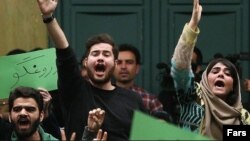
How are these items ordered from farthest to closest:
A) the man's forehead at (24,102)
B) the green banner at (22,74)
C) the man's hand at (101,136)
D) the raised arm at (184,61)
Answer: the green banner at (22,74) → the raised arm at (184,61) → the man's forehead at (24,102) → the man's hand at (101,136)

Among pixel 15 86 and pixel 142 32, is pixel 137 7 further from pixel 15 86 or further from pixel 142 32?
pixel 15 86

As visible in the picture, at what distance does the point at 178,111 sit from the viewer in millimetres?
9445

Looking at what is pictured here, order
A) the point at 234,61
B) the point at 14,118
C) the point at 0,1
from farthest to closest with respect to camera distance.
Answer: the point at 0,1
the point at 234,61
the point at 14,118

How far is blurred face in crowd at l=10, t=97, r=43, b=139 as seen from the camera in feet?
26.7

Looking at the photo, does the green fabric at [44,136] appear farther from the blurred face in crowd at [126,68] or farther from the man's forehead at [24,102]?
the blurred face in crowd at [126,68]

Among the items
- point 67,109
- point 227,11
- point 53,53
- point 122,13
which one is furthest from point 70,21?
point 67,109

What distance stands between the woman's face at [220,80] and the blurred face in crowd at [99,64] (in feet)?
2.83

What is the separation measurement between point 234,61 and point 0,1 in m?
2.68

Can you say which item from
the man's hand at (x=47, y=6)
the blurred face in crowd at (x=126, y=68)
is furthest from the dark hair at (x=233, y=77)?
the man's hand at (x=47, y=6)


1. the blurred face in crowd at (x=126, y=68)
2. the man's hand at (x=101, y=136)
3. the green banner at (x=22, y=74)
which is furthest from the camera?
the blurred face in crowd at (x=126, y=68)

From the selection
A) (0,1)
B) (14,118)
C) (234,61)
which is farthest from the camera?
(0,1)

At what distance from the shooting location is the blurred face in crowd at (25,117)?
813 centimetres

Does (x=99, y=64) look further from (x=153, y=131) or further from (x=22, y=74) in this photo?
(x=153, y=131)

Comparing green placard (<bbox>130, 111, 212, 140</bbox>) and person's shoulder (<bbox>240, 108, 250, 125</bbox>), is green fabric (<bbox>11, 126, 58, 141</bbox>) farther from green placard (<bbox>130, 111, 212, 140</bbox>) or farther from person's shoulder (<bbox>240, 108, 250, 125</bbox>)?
green placard (<bbox>130, 111, 212, 140</bbox>)
